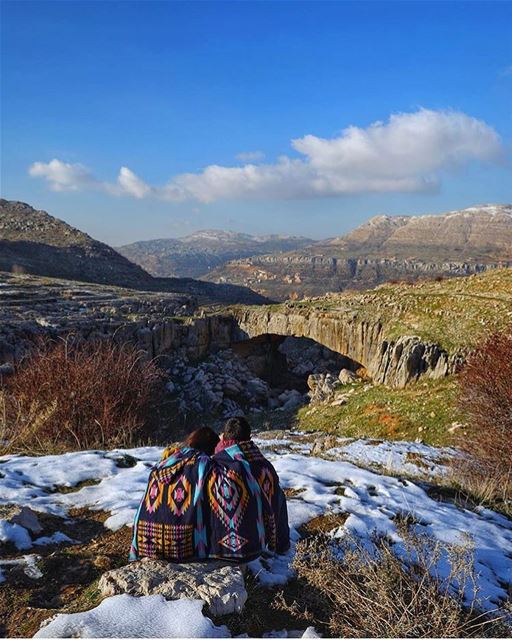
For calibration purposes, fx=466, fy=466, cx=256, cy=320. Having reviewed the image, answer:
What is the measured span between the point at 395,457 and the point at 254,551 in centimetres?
588

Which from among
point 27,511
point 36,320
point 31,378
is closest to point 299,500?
point 27,511

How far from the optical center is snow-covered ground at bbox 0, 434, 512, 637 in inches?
116

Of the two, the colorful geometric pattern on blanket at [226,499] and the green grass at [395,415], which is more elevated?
the colorful geometric pattern on blanket at [226,499]

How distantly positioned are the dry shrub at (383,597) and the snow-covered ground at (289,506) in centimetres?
26

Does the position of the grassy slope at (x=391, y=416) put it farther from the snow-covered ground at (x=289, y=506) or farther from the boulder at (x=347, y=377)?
the snow-covered ground at (x=289, y=506)

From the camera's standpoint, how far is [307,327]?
21.2m

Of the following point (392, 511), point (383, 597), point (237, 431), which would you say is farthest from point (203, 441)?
point (392, 511)

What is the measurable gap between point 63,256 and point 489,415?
45.9 metres

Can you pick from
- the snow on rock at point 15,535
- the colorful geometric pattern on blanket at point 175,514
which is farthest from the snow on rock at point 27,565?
the colorful geometric pattern on blanket at point 175,514

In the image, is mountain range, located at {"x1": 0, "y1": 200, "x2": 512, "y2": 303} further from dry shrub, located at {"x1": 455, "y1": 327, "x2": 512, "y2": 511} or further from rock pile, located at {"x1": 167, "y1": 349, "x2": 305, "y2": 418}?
dry shrub, located at {"x1": 455, "y1": 327, "x2": 512, "y2": 511}

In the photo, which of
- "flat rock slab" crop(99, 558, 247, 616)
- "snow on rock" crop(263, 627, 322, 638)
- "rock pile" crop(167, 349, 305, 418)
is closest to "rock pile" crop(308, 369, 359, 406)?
"rock pile" crop(167, 349, 305, 418)

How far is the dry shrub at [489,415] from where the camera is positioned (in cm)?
783

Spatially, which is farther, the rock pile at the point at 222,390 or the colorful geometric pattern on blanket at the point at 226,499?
the rock pile at the point at 222,390

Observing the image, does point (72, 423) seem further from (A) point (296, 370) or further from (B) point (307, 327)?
(A) point (296, 370)
